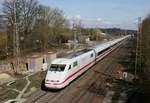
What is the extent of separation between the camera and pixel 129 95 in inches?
1016

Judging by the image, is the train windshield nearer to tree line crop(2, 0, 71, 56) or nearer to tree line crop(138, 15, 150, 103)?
tree line crop(138, 15, 150, 103)

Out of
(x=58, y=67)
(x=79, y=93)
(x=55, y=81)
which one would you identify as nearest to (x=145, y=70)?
(x=79, y=93)

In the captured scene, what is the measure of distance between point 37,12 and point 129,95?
4908 centimetres

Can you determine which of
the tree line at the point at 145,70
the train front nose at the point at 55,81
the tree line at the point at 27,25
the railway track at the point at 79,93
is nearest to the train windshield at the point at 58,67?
the train front nose at the point at 55,81

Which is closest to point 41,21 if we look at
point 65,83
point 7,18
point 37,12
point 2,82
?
point 37,12

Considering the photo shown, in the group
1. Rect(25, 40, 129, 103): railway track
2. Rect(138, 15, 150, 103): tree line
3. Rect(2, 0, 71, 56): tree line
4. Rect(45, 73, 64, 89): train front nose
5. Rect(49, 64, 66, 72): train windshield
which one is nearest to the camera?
Rect(138, 15, 150, 103): tree line

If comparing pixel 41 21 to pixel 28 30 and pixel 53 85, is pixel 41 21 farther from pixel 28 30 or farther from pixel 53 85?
pixel 53 85

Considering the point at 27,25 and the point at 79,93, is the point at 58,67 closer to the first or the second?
the point at 79,93

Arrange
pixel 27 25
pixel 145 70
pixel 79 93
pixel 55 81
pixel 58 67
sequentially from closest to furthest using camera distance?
pixel 145 70
pixel 55 81
pixel 79 93
pixel 58 67
pixel 27 25

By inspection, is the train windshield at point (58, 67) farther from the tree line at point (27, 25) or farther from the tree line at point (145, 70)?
the tree line at point (27, 25)

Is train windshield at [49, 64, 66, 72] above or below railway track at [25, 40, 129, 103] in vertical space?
above

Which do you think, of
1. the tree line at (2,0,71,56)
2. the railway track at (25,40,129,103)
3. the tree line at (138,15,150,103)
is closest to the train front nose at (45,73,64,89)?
the railway track at (25,40,129,103)

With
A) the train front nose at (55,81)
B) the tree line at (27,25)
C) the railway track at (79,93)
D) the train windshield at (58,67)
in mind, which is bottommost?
the railway track at (79,93)

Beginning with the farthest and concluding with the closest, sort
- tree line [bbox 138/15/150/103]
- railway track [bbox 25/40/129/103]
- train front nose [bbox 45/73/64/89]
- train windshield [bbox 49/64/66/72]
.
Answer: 1. train windshield [bbox 49/64/66/72]
2. train front nose [bbox 45/73/64/89]
3. railway track [bbox 25/40/129/103]
4. tree line [bbox 138/15/150/103]
